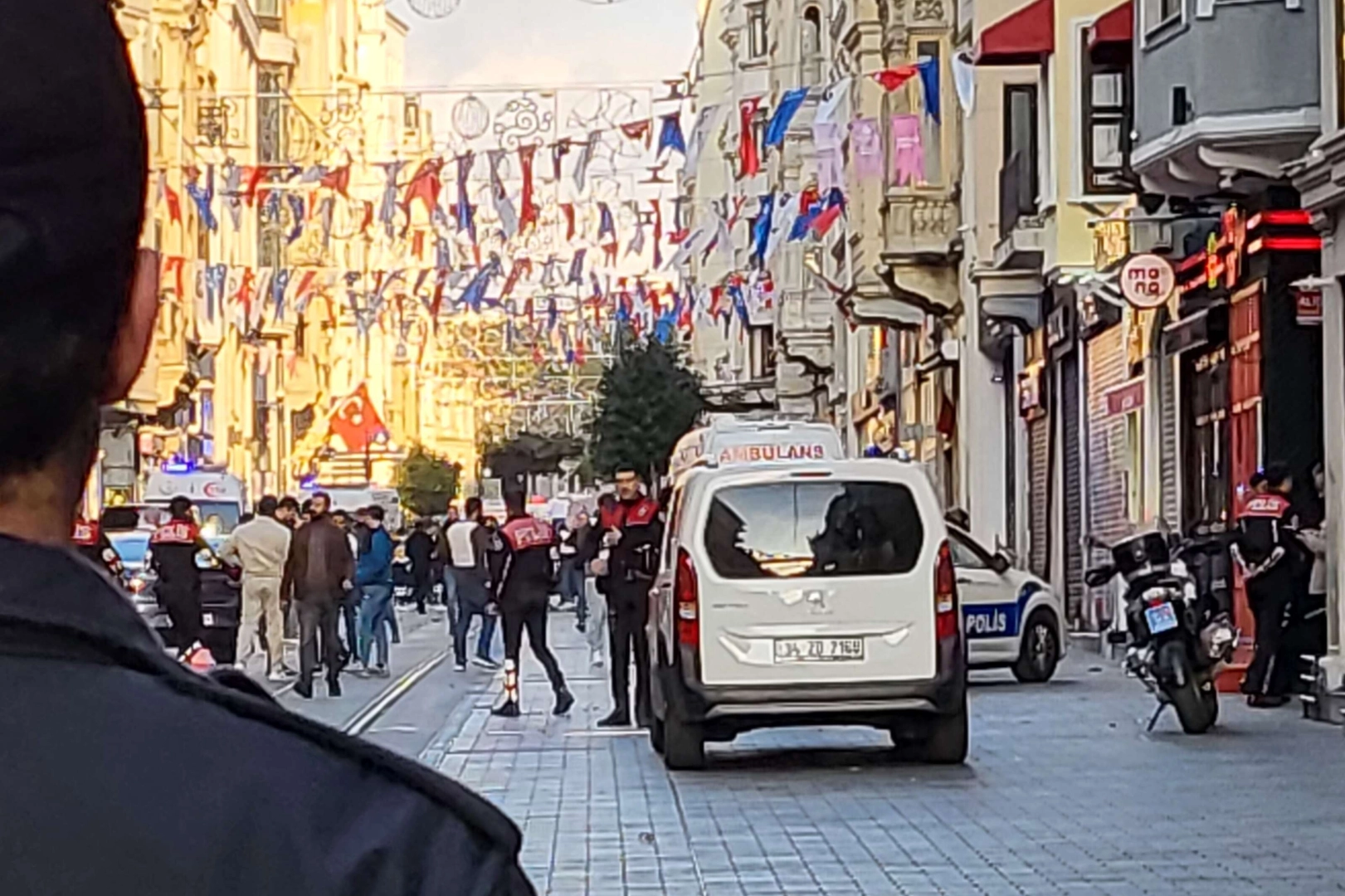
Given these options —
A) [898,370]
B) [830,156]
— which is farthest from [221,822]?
[898,370]

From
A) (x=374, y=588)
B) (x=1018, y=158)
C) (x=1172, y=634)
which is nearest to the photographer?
(x=1172, y=634)

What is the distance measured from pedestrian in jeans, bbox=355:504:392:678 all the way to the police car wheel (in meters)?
7.19

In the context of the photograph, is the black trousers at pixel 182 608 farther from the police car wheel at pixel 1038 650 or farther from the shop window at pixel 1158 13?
the shop window at pixel 1158 13

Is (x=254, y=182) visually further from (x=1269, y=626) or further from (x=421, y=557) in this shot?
(x=1269, y=626)

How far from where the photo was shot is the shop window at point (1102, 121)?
31.8 metres

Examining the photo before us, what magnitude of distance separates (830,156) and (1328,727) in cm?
2727

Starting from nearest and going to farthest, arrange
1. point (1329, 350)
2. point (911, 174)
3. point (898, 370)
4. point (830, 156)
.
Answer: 1. point (1329, 350)
2. point (911, 174)
3. point (830, 156)
4. point (898, 370)

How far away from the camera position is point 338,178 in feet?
158

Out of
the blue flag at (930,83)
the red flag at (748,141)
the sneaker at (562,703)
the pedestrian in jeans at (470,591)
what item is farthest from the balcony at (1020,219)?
the red flag at (748,141)

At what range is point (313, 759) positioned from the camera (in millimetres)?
1755

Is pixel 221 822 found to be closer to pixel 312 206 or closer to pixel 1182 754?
pixel 1182 754

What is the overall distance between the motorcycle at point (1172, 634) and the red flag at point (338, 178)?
1106 inches

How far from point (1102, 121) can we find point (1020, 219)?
13.0ft

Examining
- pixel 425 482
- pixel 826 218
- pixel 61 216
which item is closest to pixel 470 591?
pixel 826 218
